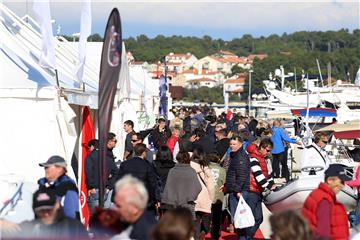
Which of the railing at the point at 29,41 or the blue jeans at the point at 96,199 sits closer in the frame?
the blue jeans at the point at 96,199

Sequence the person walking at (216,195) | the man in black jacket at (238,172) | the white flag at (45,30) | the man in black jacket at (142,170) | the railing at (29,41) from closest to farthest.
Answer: the man in black jacket at (142,170), the white flag at (45,30), the man in black jacket at (238,172), the person walking at (216,195), the railing at (29,41)

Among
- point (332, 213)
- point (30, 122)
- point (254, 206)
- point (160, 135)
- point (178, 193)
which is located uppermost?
point (30, 122)

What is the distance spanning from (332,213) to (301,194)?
4.36 meters

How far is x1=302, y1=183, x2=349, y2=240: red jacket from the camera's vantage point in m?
6.80

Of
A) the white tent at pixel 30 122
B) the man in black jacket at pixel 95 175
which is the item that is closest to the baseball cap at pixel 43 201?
the man in black jacket at pixel 95 175

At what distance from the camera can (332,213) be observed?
22.4ft

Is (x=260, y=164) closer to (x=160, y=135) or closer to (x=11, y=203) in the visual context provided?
(x=11, y=203)

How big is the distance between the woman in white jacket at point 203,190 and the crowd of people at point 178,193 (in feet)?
0.05

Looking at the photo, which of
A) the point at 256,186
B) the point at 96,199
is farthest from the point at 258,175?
the point at 96,199

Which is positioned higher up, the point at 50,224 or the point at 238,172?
the point at 50,224

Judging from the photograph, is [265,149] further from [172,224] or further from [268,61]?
[268,61]

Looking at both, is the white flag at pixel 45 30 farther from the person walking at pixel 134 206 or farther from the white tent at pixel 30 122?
the person walking at pixel 134 206

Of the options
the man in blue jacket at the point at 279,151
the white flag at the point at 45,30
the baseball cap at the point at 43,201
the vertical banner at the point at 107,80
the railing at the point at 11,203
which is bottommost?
the man in blue jacket at the point at 279,151

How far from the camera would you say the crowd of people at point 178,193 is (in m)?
5.75
